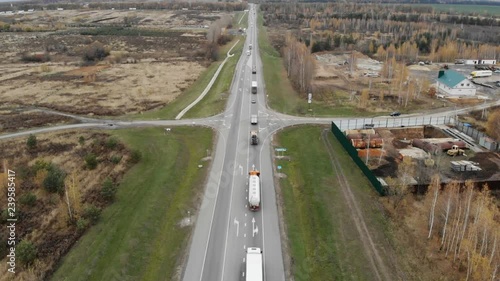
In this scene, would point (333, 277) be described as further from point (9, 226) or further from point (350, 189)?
point (9, 226)

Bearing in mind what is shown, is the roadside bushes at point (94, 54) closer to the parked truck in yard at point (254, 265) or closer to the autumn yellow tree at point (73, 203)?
the autumn yellow tree at point (73, 203)

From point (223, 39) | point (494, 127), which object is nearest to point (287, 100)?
point (494, 127)

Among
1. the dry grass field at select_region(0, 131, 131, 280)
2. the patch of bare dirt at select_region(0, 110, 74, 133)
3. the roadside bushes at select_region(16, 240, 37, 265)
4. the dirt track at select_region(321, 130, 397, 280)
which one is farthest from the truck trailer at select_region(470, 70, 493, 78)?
the roadside bushes at select_region(16, 240, 37, 265)

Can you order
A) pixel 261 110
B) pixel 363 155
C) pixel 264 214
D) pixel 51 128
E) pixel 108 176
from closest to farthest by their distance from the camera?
1. pixel 264 214
2. pixel 108 176
3. pixel 363 155
4. pixel 51 128
5. pixel 261 110

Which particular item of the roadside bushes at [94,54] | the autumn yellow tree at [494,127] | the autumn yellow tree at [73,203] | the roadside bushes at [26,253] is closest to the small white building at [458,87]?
the autumn yellow tree at [494,127]

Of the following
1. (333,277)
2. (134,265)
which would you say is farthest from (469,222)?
(134,265)

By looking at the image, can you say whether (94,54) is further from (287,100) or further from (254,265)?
(254,265)
